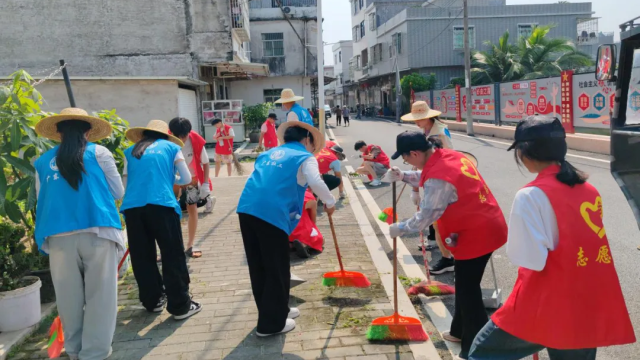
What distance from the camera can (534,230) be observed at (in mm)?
2268

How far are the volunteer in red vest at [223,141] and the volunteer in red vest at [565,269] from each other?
31.8ft

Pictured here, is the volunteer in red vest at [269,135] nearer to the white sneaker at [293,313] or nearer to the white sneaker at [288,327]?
the white sneaker at [293,313]

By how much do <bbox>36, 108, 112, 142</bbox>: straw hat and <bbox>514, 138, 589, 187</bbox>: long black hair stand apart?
2869 mm

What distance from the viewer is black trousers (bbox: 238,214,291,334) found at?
3924 millimetres

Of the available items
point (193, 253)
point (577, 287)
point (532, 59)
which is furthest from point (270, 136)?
point (532, 59)

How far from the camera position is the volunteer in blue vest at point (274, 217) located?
153 inches

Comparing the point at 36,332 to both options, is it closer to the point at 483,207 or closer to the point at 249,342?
the point at 249,342

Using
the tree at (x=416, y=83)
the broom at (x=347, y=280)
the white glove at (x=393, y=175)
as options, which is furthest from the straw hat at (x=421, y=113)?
the tree at (x=416, y=83)

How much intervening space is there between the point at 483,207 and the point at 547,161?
939 mm

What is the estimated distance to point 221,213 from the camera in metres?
8.81

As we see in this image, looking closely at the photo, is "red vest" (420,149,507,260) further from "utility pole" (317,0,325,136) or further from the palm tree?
the palm tree

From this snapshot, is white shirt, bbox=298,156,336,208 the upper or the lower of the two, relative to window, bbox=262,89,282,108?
lower

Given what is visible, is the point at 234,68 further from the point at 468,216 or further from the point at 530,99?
the point at 468,216

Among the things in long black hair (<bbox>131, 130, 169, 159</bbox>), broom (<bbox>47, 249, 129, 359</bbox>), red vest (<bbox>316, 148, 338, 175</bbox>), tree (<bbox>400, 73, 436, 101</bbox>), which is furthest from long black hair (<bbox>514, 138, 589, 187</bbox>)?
tree (<bbox>400, 73, 436, 101</bbox>)
